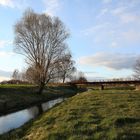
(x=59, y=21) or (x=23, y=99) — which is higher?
(x=59, y=21)

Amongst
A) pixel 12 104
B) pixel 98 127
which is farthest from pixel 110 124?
pixel 12 104

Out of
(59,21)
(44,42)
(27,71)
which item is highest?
(59,21)

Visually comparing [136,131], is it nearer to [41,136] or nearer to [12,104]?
[41,136]

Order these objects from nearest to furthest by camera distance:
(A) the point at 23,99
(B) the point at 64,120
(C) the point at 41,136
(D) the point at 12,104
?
(C) the point at 41,136 < (B) the point at 64,120 < (D) the point at 12,104 < (A) the point at 23,99

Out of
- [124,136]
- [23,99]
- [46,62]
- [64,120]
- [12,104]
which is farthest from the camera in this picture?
[46,62]

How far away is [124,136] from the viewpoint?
13.6m

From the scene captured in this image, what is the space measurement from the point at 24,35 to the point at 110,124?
44588 millimetres

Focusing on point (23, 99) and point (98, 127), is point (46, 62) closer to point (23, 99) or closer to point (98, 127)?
point (23, 99)

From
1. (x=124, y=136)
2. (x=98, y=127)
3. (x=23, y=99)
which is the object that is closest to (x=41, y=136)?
(x=98, y=127)

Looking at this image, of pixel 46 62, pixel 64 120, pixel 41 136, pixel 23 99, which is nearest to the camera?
pixel 41 136

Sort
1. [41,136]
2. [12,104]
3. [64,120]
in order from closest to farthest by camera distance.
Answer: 1. [41,136]
2. [64,120]
3. [12,104]

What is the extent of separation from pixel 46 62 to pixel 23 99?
41.4ft

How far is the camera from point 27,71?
59000 millimetres

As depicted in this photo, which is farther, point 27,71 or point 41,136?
point 27,71
